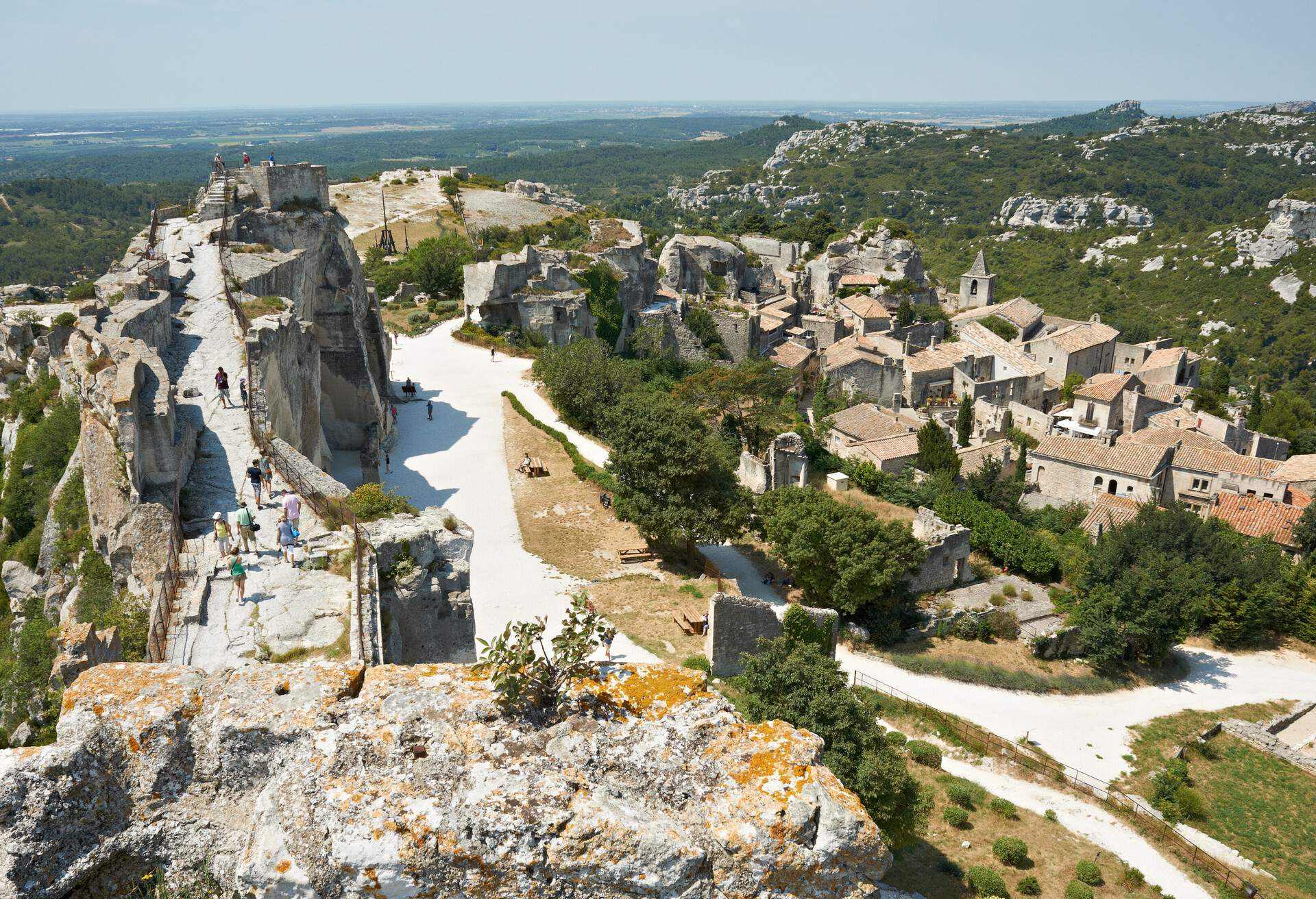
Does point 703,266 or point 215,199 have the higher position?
point 215,199

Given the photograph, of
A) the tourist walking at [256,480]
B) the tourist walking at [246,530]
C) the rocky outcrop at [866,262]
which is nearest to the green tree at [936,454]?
the tourist walking at [256,480]

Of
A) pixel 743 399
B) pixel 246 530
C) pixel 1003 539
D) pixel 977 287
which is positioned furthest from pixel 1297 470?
pixel 246 530

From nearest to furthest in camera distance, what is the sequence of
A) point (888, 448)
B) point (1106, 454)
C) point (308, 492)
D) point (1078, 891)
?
1. point (308, 492)
2. point (1078, 891)
3. point (1106, 454)
4. point (888, 448)

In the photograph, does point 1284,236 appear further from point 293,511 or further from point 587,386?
point 293,511

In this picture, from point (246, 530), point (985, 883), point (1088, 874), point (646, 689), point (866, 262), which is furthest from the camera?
point (866, 262)

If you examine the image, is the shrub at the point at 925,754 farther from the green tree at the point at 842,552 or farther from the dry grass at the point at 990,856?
the green tree at the point at 842,552

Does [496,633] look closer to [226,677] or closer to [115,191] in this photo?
[226,677]

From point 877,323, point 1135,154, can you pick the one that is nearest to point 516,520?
point 877,323

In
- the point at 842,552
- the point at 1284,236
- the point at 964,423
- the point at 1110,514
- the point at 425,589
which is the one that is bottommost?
the point at 1110,514
